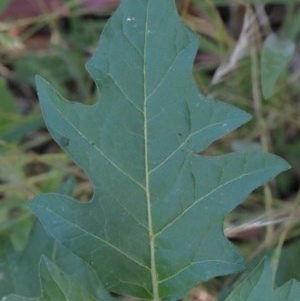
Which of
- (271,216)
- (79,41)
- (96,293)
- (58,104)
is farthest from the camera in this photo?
(79,41)

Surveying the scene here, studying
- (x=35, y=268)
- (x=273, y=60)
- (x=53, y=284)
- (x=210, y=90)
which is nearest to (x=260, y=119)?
(x=210, y=90)

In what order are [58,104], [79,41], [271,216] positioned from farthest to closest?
[79,41] < [271,216] < [58,104]

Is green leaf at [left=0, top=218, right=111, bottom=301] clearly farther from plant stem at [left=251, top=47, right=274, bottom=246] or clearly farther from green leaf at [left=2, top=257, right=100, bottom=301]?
plant stem at [left=251, top=47, right=274, bottom=246]

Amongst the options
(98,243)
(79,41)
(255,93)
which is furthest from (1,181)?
(98,243)

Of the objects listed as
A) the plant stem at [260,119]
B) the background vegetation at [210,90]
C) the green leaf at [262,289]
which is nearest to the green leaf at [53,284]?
the green leaf at [262,289]

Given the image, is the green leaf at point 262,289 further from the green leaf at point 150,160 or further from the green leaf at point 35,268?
the green leaf at point 35,268

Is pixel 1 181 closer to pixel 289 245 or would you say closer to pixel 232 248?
pixel 289 245
